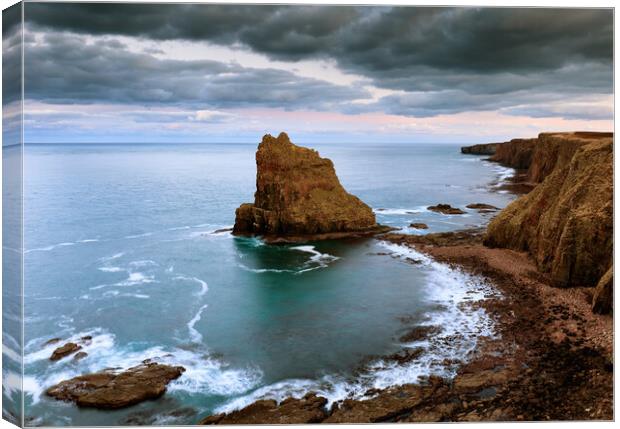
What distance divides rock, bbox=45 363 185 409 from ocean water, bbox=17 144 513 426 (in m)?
0.35

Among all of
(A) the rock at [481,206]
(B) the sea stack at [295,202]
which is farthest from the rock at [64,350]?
(A) the rock at [481,206]

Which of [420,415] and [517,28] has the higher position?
[517,28]

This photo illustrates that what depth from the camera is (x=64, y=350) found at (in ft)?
80.4

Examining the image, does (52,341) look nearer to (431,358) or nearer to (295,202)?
(431,358)

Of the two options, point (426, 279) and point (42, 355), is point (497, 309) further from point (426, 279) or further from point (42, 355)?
point (42, 355)

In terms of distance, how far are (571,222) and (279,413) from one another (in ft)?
63.8

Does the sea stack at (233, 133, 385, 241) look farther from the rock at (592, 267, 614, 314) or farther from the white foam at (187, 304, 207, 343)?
the rock at (592, 267, 614, 314)

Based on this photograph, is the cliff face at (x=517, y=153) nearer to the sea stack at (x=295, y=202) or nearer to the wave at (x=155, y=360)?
the sea stack at (x=295, y=202)

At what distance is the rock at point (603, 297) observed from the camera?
83.8ft

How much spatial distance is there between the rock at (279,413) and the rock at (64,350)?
29.2 feet

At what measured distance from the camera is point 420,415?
18578 millimetres

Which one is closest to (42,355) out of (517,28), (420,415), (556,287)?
(420,415)

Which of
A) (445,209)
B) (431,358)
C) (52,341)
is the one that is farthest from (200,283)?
(445,209)

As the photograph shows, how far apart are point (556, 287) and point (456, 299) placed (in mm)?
5539
